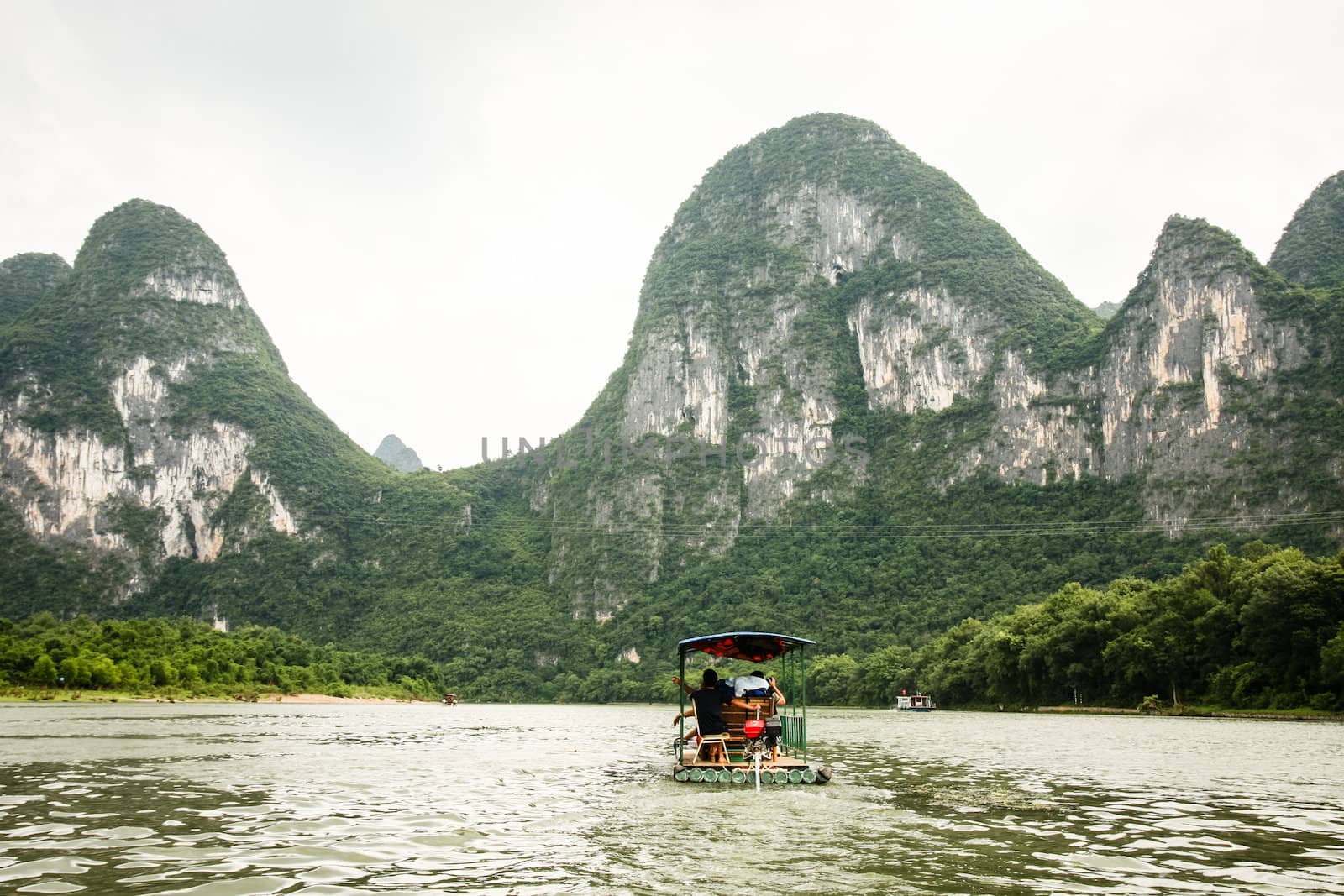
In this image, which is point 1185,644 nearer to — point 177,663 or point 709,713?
point 709,713

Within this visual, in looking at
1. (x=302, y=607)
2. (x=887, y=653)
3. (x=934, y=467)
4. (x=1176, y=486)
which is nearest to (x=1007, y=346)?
(x=934, y=467)

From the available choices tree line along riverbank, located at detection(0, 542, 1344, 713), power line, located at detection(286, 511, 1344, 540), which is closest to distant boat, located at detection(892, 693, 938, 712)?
tree line along riverbank, located at detection(0, 542, 1344, 713)

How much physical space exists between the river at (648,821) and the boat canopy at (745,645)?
2.86 m

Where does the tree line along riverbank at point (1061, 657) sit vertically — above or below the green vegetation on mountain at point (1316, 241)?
below

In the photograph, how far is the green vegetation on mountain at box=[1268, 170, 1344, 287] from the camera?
113m

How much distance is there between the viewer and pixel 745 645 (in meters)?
23.8

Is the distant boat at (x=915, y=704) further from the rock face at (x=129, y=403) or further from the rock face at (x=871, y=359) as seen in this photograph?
the rock face at (x=129, y=403)

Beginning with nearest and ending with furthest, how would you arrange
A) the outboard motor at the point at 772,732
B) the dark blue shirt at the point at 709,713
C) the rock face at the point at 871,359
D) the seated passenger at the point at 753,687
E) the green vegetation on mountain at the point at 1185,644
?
the dark blue shirt at the point at 709,713 < the outboard motor at the point at 772,732 < the seated passenger at the point at 753,687 < the green vegetation on mountain at the point at 1185,644 < the rock face at the point at 871,359

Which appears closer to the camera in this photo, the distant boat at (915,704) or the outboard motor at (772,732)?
the outboard motor at (772,732)

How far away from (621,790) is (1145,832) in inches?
347

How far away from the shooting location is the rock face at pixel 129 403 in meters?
128

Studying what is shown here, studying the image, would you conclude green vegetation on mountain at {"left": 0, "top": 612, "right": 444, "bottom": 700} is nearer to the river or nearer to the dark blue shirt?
the river

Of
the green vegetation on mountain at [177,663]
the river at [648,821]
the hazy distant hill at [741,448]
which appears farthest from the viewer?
the hazy distant hill at [741,448]

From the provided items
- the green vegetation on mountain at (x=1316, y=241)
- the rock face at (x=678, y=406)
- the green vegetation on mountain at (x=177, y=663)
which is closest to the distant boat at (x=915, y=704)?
the green vegetation on mountain at (x=177, y=663)
